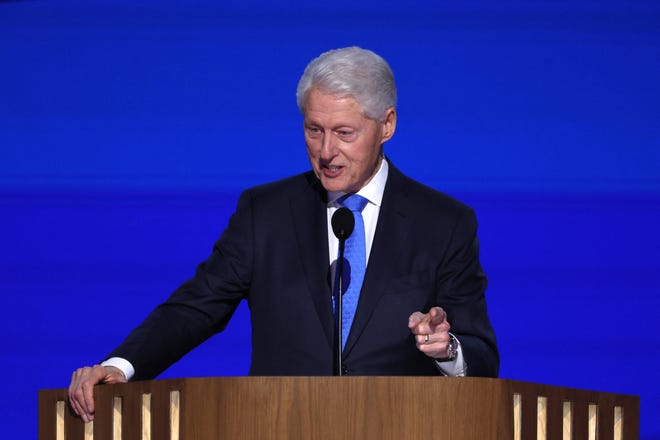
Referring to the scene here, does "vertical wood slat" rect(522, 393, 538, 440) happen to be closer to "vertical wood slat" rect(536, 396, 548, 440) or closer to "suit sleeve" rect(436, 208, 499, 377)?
"vertical wood slat" rect(536, 396, 548, 440)

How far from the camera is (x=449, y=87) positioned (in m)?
3.57

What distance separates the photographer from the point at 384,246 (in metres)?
2.49

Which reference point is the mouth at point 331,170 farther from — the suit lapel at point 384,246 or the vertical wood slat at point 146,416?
the vertical wood slat at point 146,416

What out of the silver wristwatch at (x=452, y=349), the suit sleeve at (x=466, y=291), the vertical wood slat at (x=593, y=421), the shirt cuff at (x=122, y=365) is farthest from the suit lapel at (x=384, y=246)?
the vertical wood slat at (x=593, y=421)

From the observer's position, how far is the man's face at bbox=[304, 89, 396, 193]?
242 centimetres

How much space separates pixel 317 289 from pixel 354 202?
23 cm

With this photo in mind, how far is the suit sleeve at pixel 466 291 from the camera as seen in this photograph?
8.06ft

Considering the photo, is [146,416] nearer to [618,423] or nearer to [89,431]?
[89,431]

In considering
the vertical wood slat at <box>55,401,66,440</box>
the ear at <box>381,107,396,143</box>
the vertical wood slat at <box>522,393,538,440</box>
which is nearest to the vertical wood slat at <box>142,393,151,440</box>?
the vertical wood slat at <box>55,401,66,440</box>

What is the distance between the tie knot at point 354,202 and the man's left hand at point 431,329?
0.52 meters

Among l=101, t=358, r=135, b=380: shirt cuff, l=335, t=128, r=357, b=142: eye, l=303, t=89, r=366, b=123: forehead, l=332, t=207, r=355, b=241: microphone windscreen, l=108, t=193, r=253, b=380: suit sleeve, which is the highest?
l=303, t=89, r=366, b=123: forehead

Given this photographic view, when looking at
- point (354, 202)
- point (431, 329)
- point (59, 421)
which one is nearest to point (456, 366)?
point (431, 329)

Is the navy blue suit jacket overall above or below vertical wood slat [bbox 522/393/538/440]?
above

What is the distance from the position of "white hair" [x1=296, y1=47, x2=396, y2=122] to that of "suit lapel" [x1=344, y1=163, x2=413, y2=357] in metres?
0.17
